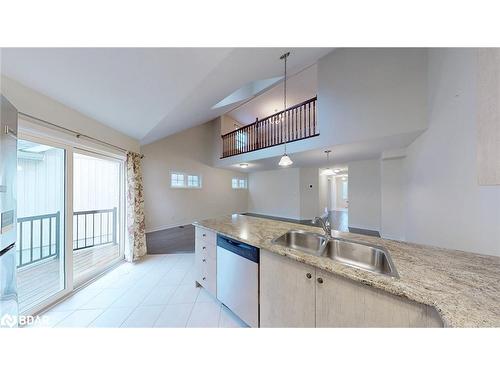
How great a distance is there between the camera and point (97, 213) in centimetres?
315

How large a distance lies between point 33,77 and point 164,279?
2543 mm

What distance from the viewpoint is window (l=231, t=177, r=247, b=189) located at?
7.73m

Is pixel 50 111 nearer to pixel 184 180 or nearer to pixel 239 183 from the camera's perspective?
pixel 184 180

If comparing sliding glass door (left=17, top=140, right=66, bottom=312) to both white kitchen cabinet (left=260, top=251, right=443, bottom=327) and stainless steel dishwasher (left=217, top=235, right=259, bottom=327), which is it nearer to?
stainless steel dishwasher (left=217, top=235, right=259, bottom=327)

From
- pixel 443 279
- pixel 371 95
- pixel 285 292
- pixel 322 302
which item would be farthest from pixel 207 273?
pixel 371 95

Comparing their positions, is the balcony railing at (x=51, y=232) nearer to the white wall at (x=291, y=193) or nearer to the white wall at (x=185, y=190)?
the white wall at (x=185, y=190)

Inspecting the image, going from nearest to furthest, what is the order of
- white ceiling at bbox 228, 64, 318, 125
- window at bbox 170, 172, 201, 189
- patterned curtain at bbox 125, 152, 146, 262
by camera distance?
patterned curtain at bbox 125, 152, 146, 262 → white ceiling at bbox 228, 64, 318, 125 → window at bbox 170, 172, 201, 189

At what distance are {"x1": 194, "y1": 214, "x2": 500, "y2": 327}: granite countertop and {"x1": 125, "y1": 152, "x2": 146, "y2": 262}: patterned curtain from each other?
2.89 m

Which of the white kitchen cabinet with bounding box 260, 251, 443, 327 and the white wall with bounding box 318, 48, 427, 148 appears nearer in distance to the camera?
the white kitchen cabinet with bounding box 260, 251, 443, 327

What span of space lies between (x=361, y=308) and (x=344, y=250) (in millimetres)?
588

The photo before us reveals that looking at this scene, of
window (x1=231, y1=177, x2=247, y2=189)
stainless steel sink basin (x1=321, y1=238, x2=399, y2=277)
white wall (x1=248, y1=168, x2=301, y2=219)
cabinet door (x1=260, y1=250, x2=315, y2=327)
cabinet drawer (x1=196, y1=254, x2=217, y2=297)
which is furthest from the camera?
window (x1=231, y1=177, x2=247, y2=189)

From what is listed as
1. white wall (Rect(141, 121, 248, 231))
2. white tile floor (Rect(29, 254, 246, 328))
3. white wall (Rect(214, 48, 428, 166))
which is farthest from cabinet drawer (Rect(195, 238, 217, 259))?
white wall (Rect(141, 121, 248, 231))

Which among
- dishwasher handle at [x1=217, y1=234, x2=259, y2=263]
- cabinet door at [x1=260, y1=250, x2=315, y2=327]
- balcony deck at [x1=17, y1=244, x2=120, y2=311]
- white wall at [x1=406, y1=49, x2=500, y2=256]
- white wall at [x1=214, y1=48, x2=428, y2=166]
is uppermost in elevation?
white wall at [x1=214, y1=48, x2=428, y2=166]

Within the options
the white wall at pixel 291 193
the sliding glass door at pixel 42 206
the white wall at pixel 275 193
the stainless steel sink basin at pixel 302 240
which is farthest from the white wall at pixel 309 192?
the sliding glass door at pixel 42 206
